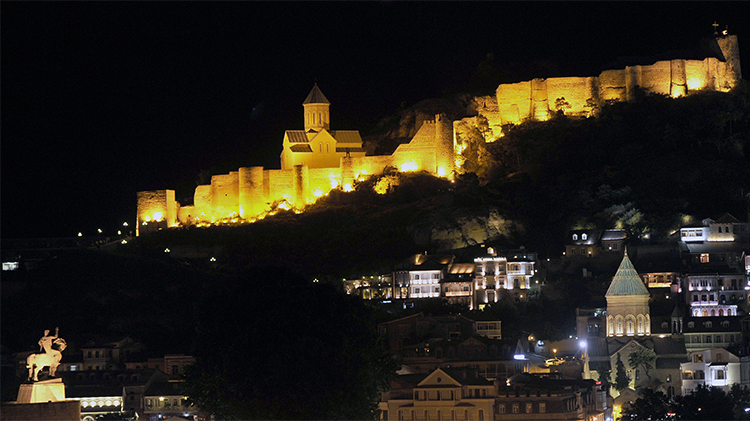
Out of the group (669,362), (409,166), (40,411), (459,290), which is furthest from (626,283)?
(40,411)

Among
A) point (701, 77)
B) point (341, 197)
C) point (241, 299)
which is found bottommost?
point (241, 299)

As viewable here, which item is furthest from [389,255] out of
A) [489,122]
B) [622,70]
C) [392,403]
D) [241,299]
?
[241,299]

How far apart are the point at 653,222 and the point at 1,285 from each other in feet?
144

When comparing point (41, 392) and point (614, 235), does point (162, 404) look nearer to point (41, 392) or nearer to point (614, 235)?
point (614, 235)

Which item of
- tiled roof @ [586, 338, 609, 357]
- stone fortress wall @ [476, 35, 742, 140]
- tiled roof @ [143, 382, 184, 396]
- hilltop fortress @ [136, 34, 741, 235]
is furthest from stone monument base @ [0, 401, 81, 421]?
stone fortress wall @ [476, 35, 742, 140]

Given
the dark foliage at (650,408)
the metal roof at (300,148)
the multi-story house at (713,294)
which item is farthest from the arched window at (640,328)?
the metal roof at (300,148)

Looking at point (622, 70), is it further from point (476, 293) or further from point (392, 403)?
point (392, 403)

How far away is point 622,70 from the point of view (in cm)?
10062

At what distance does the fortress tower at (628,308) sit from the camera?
71.8m

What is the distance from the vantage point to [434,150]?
98.6 meters

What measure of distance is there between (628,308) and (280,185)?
111ft

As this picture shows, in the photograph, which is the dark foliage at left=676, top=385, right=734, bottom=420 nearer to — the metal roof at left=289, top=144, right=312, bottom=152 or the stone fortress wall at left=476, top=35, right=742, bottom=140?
the stone fortress wall at left=476, top=35, right=742, bottom=140

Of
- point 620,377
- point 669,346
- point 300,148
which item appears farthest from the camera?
point 300,148

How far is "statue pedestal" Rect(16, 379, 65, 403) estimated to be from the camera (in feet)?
92.1
